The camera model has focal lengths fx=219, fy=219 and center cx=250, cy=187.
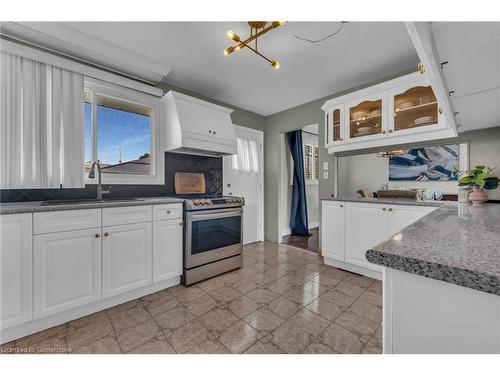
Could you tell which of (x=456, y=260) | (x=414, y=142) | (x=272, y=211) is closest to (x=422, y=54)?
(x=456, y=260)

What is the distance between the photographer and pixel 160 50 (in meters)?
2.21

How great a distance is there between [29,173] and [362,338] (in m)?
2.93

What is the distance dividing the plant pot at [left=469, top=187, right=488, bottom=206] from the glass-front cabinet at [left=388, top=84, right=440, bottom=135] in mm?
846

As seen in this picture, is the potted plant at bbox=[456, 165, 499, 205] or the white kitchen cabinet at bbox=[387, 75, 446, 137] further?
the white kitchen cabinet at bbox=[387, 75, 446, 137]

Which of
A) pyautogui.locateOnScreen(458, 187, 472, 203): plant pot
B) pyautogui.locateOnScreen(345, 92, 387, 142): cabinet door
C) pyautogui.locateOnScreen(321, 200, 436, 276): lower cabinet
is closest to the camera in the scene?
pyautogui.locateOnScreen(458, 187, 472, 203): plant pot

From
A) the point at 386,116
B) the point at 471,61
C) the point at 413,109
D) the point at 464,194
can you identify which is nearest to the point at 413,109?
the point at 413,109

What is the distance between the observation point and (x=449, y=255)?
516 millimetres

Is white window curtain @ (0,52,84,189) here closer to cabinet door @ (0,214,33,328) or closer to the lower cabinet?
cabinet door @ (0,214,33,328)

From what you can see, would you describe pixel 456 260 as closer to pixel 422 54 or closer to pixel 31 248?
pixel 422 54

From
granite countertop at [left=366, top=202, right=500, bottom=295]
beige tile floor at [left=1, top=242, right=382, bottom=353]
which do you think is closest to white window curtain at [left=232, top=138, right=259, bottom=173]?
beige tile floor at [left=1, top=242, right=382, bottom=353]

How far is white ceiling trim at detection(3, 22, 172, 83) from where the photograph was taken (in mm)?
1814

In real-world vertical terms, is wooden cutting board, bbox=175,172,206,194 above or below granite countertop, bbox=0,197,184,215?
above

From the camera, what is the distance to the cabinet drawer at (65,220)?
1568 mm

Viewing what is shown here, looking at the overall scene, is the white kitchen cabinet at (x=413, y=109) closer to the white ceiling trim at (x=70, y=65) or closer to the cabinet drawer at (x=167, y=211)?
the cabinet drawer at (x=167, y=211)
